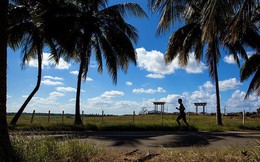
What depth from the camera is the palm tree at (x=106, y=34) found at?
17875mm

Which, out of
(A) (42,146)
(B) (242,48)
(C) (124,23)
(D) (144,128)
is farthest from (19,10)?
(B) (242,48)

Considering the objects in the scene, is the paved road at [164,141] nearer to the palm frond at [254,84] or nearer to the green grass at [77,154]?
the green grass at [77,154]

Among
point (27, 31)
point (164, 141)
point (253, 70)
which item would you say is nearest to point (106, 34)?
point (27, 31)

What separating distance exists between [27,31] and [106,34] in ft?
17.0

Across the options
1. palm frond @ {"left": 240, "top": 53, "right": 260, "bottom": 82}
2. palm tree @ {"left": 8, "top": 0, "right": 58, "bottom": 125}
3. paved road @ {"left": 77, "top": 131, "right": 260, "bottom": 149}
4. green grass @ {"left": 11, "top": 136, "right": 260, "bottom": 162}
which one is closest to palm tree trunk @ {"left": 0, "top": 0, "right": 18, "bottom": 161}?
green grass @ {"left": 11, "top": 136, "right": 260, "bottom": 162}

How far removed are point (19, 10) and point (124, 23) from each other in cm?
662

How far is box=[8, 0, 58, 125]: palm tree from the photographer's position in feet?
57.0

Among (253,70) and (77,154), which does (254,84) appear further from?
(77,154)

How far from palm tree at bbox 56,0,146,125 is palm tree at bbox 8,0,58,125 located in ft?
6.45

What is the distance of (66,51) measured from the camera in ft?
57.8

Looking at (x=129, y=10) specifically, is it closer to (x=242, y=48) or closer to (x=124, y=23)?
(x=124, y=23)

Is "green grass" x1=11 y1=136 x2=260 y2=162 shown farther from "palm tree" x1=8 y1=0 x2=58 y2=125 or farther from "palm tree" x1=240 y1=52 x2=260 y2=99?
"palm tree" x1=240 y1=52 x2=260 y2=99

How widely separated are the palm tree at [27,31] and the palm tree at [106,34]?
197 cm

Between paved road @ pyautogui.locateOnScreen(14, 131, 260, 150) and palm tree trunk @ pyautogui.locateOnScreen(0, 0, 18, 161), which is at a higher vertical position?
palm tree trunk @ pyautogui.locateOnScreen(0, 0, 18, 161)
